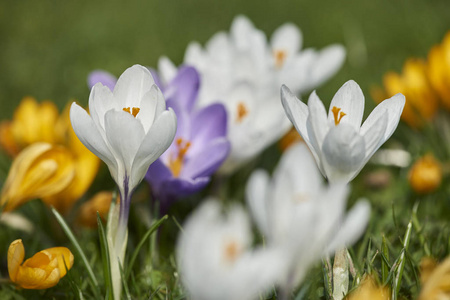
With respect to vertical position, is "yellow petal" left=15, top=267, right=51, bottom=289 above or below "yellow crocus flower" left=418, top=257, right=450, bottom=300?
above

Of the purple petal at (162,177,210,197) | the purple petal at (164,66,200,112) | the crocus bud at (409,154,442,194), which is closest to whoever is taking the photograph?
the purple petal at (162,177,210,197)

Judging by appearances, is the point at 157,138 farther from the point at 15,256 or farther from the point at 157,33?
the point at 157,33

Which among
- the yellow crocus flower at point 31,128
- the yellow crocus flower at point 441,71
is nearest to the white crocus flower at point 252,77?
the yellow crocus flower at point 441,71

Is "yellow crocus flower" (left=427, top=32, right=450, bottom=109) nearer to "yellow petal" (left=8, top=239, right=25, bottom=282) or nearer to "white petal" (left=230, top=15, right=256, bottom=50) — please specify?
"white petal" (left=230, top=15, right=256, bottom=50)

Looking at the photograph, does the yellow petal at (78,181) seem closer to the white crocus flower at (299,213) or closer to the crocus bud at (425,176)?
the white crocus flower at (299,213)

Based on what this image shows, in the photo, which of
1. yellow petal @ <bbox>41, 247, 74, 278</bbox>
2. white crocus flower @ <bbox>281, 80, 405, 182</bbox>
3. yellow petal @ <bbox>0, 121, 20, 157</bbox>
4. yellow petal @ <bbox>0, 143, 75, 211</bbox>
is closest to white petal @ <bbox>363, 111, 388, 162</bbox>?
white crocus flower @ <bbox>281, 80, 405, 182</bbox>

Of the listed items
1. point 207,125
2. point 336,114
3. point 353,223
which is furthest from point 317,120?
point 207,125

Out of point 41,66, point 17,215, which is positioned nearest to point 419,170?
point 17,215
